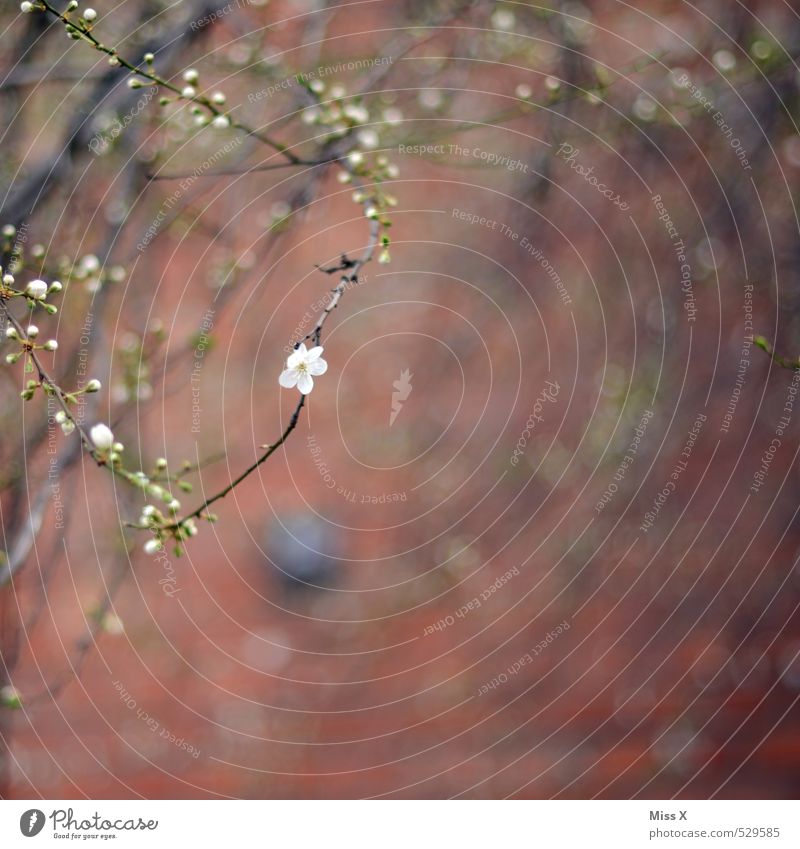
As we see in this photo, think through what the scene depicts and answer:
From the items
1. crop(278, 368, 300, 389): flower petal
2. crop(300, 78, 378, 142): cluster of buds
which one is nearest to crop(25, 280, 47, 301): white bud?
crop(278, 368, 300, 389): flower petal

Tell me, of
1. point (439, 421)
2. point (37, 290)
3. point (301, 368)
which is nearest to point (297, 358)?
point (301, 368)

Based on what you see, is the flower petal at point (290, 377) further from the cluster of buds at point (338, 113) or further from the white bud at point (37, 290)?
the cluster of buds at point (338, 113)

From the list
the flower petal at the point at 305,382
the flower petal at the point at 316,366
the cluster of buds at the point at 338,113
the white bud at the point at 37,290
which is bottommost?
the flower petal at the point at 305,382

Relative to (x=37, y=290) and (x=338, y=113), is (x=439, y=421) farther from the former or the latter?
(x=37, y=290)

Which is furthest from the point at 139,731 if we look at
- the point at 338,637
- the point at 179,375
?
the point at 179,375

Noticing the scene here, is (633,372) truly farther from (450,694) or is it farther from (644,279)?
(450,694)

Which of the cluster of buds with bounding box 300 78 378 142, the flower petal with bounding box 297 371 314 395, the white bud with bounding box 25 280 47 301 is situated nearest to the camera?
the white bud with bounding box 25 280 47 301

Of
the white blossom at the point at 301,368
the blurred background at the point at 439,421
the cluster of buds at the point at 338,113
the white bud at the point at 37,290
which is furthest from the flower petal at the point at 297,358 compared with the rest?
the blurred background at the point at 439,421

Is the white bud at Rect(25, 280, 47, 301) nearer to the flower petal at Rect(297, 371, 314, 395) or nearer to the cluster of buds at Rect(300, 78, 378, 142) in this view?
the flower petal at Rect(297, 371, 314, 395)
